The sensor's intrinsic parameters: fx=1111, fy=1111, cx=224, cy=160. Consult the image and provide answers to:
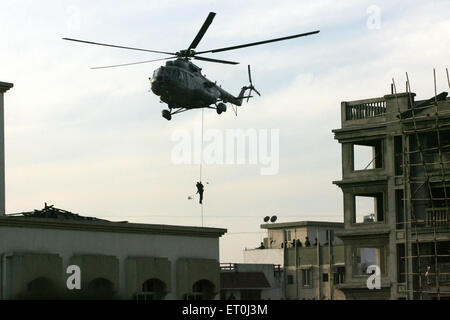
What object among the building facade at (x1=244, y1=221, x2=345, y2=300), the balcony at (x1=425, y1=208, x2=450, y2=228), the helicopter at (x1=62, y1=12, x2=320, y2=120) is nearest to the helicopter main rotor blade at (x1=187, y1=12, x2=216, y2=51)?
the helicopter at (x1=62, y1=12, x2=320, y2=120)

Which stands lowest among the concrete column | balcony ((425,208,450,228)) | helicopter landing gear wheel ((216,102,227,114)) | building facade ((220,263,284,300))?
building facade ((220,263,284,300))

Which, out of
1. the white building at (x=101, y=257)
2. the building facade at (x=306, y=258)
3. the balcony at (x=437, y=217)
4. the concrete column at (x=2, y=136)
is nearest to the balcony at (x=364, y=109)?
the balcony at (x=437, y=217)

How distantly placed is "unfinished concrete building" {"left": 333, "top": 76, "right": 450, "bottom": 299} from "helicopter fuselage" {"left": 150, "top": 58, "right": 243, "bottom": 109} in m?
9.17

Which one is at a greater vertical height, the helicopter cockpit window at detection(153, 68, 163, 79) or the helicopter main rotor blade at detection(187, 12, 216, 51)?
the helicopter main rotor blade at detection(187, 12, 216, 51)

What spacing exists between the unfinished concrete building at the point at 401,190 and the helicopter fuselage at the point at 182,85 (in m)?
9.17

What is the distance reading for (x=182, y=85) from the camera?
65375mm

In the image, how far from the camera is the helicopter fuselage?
213ft

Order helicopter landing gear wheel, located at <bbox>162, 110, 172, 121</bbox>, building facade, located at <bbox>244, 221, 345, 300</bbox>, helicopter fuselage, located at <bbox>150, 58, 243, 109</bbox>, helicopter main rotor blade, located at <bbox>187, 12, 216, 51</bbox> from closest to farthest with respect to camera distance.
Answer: helicopter main rotor blade, located at <bbox>187, 12, 216, 51</bbox>, helicopter fuselage, located at <bbox>150, 58, 243, 109</bbox>, helicopter landing gear wheel, located at <bbox>162, 110, 172, 121</bbox>, building facade, located at <bbox>244, 221, 345, 300</bbox>

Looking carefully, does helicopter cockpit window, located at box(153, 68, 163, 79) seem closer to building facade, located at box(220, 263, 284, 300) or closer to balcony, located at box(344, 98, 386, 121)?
balcony, located at box(344, 98, 386, 121)

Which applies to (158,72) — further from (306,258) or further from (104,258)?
(306,258)

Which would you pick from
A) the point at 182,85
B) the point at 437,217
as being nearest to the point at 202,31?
the point at 182,85

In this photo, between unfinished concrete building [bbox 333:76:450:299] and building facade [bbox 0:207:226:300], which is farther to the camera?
unfinished concrete building [bbox 333:76:450:299]
